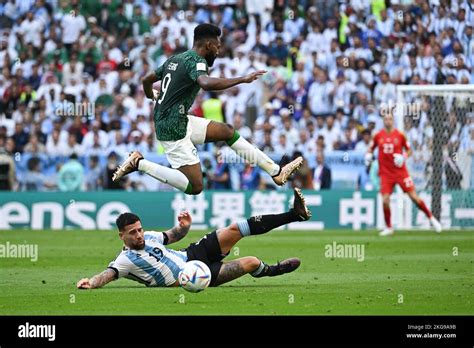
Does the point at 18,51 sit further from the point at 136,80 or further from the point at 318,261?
the point at 318,261

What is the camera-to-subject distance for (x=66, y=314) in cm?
1093

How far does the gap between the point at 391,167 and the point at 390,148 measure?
39 cm

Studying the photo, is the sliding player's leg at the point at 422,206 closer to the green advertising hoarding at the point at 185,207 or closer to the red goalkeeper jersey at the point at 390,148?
the red goalkeeper jersey at the point at 390,148

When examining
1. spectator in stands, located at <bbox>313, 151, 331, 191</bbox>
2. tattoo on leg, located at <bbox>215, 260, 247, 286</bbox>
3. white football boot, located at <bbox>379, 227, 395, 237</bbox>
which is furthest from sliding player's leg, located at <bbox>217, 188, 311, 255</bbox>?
spectator in stands, located at <bbox>313, 151, 331, 191</bbox>

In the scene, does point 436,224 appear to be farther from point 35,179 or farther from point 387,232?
point 35,179

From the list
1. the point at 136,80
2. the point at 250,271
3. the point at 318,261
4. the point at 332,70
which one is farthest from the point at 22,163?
the point at 250,271

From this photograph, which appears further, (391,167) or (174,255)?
(391,167)

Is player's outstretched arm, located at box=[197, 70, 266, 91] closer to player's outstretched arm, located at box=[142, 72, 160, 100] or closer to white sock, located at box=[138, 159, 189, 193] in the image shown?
player's outstretched arm, located at box=[142, 72, 160, 100]

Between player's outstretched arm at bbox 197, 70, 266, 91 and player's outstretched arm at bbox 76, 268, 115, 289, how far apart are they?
2347 mm

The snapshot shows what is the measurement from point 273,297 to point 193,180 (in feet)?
7.52

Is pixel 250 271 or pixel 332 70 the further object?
pixel 332 70

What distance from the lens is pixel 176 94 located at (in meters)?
13.6

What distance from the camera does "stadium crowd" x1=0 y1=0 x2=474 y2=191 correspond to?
80.7 ft

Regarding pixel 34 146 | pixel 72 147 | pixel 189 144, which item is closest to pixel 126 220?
pixel 189 144
